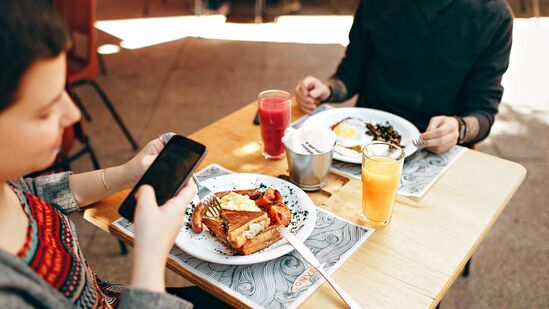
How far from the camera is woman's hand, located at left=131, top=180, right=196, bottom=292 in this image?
2.81ft

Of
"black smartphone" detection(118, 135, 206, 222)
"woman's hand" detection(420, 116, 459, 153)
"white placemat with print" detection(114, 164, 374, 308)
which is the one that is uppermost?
"black smartphone" detection(118, 135, 206, 222)

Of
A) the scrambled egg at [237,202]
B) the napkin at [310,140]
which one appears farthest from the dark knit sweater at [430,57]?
the scrambled egg at [237,202]

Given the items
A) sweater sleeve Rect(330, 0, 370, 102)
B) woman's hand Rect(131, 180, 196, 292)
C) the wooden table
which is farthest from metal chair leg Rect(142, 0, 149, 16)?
woman's hand Rect(131, 180, 196, 292)

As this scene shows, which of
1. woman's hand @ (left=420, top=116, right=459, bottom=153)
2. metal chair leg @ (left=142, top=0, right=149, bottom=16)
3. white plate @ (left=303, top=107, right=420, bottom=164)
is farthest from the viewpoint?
metal chair leg @ (left=142, top=0, right=149, bottom=16)

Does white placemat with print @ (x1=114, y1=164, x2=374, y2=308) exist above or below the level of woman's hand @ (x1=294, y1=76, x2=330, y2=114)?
below

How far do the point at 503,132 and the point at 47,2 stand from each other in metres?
3.36

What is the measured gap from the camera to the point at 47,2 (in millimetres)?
761

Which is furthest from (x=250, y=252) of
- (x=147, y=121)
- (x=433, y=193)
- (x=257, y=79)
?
(x=257, y=79)

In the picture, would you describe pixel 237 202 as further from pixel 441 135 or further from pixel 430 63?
pixel 430 63

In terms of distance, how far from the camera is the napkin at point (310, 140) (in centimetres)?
131

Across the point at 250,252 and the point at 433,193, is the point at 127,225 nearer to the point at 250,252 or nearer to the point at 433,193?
Answer: the point at 250,252

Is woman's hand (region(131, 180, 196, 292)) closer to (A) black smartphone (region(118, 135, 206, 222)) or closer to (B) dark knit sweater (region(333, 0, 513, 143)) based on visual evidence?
(A) black smartphone (region(118, 135, 206, 222))

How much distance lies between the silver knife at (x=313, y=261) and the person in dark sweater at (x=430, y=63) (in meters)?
0.66

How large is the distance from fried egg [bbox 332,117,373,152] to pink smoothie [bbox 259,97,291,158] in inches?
6.9
